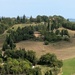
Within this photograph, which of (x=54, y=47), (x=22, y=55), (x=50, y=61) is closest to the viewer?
(x=50, y=61)

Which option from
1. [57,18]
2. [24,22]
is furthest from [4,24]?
[57,18]

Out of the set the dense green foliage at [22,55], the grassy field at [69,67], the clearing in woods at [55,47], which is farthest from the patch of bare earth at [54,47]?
the dense green foliage at [22,55]

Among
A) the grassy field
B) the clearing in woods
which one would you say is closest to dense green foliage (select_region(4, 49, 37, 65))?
the grassy field

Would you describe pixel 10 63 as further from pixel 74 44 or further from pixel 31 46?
pixel 74 44

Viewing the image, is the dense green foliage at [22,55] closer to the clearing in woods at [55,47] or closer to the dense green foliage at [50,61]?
the dense green foliage at [50,61]

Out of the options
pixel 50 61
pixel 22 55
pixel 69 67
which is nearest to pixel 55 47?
pixel 22 55

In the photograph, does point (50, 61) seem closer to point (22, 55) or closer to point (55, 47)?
point (22, 55)
